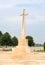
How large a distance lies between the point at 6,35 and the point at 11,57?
29723mm

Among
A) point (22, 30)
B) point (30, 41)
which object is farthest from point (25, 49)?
point (30, 41)

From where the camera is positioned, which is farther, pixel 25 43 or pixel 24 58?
pixel 25 43

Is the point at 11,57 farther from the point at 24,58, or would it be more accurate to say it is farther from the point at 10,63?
the point at 10,63

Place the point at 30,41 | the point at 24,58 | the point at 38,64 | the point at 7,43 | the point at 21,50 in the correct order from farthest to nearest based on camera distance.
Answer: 1. the point at 7,43
2. the point at 30,41
3. the point at 21,50
4. the point at 24,58
5. the point at 38,64

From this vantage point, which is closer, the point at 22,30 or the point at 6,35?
the point at 22,30

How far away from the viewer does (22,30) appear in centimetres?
2162

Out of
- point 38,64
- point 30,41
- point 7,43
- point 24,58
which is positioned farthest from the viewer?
point 7,43

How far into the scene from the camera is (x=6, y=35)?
4878 cm

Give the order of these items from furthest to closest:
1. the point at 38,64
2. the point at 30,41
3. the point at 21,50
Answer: the point at 30,41
the point at 21,50
the point at 38,64

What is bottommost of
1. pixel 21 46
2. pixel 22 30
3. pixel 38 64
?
pixel 38 64

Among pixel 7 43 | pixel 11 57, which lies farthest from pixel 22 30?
pixel 7 43

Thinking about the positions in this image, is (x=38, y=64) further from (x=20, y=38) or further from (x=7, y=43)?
(x=7, y=43)

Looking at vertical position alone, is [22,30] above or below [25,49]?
above

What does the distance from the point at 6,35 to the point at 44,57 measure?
99.4 ft
